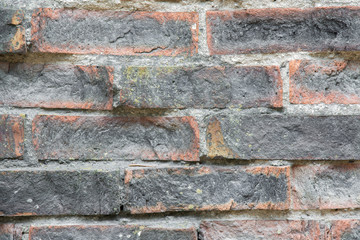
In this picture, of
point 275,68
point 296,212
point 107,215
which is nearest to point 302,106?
point 275,68

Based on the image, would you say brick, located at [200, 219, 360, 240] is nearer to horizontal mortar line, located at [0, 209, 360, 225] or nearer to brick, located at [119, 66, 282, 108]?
horizontal mortar line, located at [0, 209, 360, 225]

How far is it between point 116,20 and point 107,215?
1.17ft

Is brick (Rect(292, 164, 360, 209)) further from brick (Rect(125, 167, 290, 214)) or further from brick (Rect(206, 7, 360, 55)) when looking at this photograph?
brick (Rect(206, 7, 360, 55))

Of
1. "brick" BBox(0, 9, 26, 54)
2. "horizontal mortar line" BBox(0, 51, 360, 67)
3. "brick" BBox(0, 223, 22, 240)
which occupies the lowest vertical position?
"brick" BBox(0, 223, 22, 240)

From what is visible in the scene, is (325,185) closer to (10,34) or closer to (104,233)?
(104,233)

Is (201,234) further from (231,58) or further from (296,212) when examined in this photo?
(231,58)

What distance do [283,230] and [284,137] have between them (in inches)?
6.7

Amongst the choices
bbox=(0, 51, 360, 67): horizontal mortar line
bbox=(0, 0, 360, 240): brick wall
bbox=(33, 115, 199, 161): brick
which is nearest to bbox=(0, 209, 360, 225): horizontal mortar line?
bbox=(0, 0, 360, 240): brick wall

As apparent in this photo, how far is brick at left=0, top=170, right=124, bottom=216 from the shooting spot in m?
0.58

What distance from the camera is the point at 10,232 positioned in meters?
0.58

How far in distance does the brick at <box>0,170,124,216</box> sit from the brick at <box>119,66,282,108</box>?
0.49 ft

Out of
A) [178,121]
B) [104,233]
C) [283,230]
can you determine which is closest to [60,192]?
[104,233]

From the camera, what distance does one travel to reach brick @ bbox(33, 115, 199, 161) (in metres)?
0.59

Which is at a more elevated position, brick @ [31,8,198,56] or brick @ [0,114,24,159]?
brick @ [31,8,198,56]
